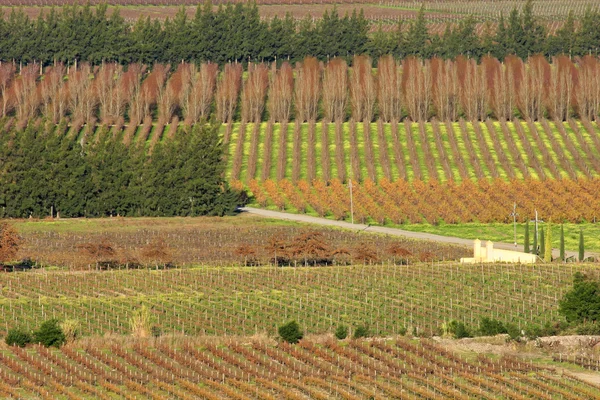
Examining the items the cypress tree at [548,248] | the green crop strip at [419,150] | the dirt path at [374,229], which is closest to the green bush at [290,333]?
the cypress tree at [548,248]

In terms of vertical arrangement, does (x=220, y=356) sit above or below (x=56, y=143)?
below

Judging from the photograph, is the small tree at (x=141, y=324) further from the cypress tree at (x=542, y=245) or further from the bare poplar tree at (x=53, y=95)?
the bare poplar tree at (x=53, y=95)

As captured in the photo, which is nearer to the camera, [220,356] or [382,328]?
[220,356]

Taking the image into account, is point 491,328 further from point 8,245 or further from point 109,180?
point 109,180

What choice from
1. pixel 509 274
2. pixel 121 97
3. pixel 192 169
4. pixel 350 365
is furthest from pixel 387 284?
pixel 121 97

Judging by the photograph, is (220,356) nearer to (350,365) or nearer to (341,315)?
(350,365)

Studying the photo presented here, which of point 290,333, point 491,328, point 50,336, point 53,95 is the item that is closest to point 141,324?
point 50,336

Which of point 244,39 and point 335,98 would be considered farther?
point 244,39
